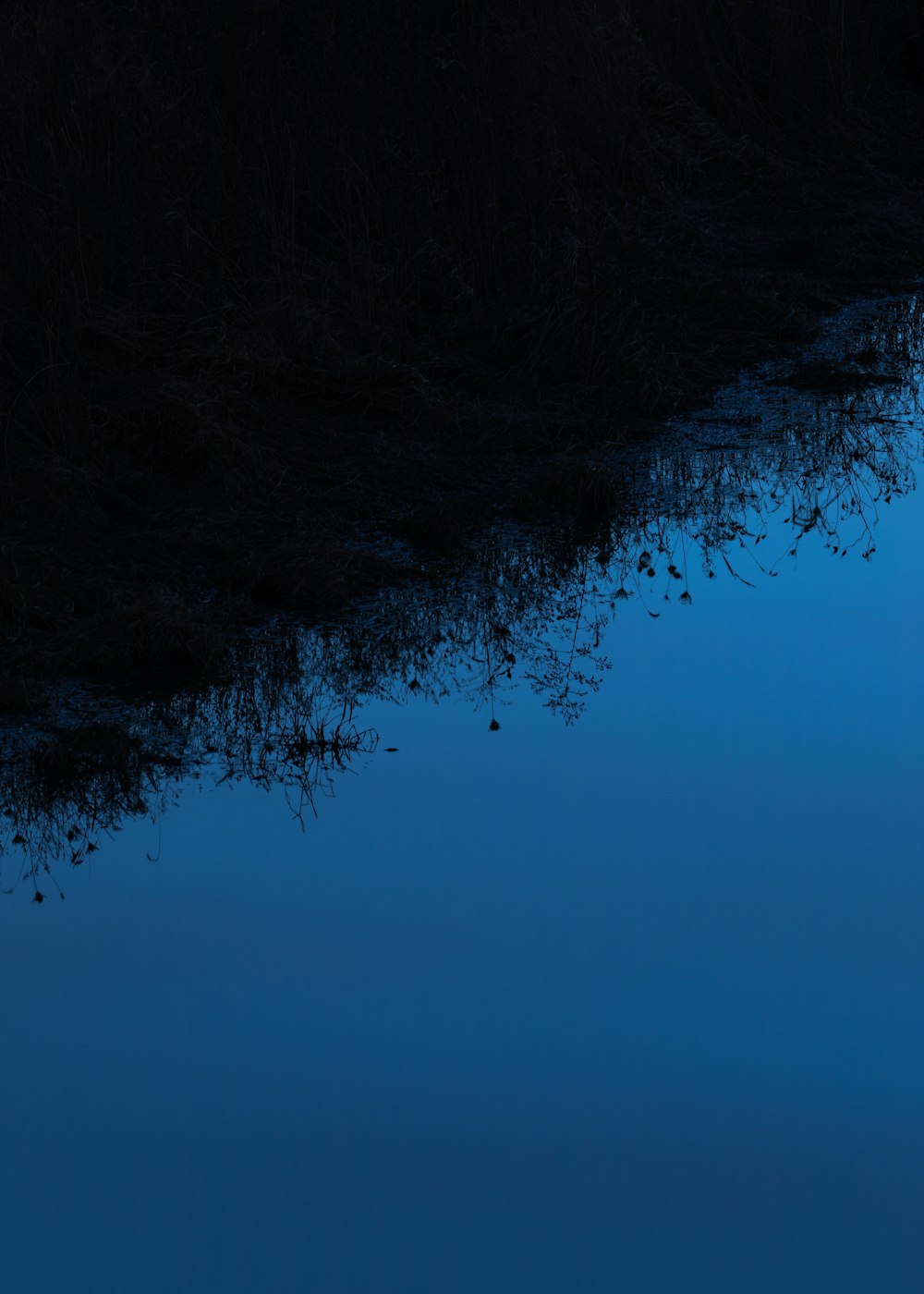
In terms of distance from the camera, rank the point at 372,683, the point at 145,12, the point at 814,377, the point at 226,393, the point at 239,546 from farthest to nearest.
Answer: the point at 145,12, the point at 814,377, the point at 226,393, the point at 239,546, the point at 372,683

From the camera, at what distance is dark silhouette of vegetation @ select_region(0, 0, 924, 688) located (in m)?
5.33

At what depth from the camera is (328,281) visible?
22.2ft

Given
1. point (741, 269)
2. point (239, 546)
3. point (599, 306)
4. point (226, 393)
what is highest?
point (741, 269)

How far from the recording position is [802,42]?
977cm

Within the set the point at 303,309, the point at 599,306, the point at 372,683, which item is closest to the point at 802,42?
the point at 599,306

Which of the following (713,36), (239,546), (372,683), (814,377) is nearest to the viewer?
(372,683)

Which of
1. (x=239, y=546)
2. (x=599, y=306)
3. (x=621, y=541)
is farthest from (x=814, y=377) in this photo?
(x=239, y=546)

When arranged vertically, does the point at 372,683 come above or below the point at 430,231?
below

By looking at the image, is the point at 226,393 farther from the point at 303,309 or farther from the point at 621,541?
the point at 621,541

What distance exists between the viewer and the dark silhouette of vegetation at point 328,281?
5.33 metres

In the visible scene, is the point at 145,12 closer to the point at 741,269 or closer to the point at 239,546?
the point at 741,269

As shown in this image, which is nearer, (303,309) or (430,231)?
(303,309)

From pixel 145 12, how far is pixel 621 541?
405 cm

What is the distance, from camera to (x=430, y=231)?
7.15 metres
